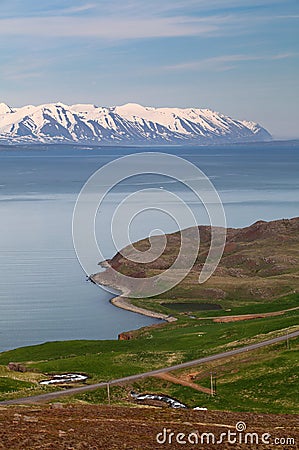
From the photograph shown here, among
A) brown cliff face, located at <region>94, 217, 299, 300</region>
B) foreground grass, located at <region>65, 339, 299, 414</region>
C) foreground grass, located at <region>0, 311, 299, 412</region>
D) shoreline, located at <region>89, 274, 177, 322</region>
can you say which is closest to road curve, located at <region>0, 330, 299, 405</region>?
foreground grass, located at <region>65, 339, 299, 414</region>

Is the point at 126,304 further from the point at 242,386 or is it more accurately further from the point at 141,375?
the point at 242,386

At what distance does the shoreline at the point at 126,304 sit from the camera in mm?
110375

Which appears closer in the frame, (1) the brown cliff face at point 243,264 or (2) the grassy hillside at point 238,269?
(2) the grassy hillside at point 238,269

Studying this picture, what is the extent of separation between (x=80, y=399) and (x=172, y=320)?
55151mm

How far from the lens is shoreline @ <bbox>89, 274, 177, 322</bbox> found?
110 m

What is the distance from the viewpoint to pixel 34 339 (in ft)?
325

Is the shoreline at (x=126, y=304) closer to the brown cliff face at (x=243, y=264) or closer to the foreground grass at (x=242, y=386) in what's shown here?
the brown cliff face at (x=243, y=264)

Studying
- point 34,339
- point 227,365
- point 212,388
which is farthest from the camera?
point 34,339

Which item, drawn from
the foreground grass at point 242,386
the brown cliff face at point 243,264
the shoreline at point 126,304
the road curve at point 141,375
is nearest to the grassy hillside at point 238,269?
the brown cliff face at point 243,264

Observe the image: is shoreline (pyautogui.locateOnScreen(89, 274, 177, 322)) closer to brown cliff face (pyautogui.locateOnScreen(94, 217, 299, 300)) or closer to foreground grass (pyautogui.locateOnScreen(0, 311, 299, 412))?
brown cliff face (pyautogui.locateOnScreen(94, 217, 299, 300))

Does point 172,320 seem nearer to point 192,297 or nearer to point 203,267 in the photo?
point 192,297

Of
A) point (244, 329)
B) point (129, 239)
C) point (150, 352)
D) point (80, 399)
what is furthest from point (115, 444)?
point (129, 239)

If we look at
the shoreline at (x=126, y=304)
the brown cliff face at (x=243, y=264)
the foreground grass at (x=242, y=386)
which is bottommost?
the foreground grass at (x=242, y=386)

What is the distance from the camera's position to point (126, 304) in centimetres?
11969
